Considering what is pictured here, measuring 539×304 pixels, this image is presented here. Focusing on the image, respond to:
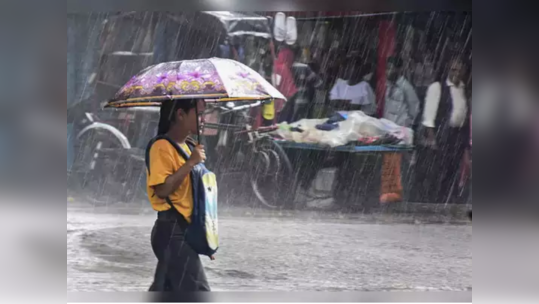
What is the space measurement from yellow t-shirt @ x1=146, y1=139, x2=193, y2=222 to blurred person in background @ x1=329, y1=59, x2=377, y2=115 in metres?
1.77

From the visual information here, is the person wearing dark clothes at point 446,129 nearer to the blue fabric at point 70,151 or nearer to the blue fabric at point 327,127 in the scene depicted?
the blue fabric at point 327,127

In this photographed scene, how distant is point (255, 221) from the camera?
6590 mm

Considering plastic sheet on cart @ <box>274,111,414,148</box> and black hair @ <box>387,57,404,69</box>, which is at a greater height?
black hair @ <box>387,57,404,69</box>

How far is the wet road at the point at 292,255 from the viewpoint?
6.39 meters

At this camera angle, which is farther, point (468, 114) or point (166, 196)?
point (468, 114)

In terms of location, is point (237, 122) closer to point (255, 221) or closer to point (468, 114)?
point (255, 221)

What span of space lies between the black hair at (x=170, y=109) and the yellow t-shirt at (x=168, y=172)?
0.18 m

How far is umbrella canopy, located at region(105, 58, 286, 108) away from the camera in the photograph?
5.42 meters

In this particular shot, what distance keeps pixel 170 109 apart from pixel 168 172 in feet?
2.13

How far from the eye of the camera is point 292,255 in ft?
21.4

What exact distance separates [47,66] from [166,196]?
1.98 metres

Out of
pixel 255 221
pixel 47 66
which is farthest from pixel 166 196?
pixel 47 66

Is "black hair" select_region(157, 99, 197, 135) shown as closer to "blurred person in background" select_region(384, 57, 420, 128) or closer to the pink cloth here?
the pink cloth

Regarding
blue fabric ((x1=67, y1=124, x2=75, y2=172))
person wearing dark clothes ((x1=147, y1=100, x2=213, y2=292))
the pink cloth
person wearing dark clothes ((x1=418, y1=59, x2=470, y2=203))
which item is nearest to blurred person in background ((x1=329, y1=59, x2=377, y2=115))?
the pink cloth
